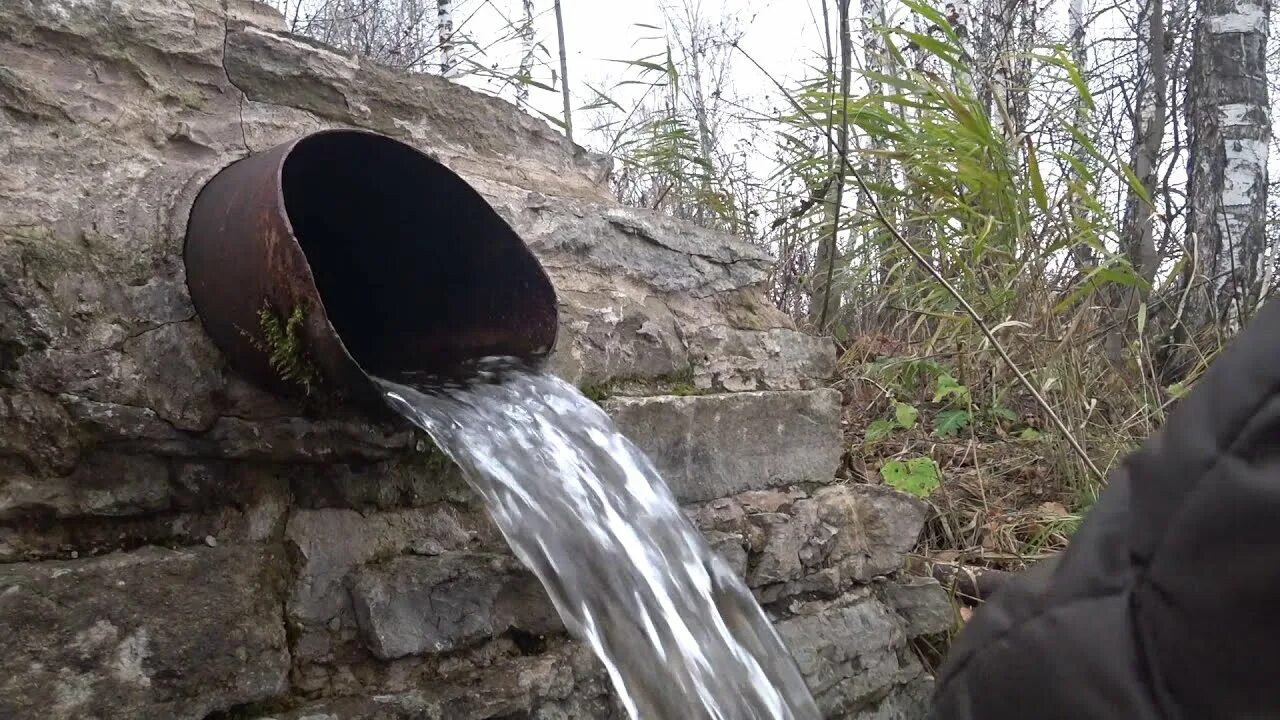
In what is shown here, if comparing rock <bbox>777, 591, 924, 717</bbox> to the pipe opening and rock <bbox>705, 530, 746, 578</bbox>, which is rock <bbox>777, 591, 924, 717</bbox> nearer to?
rock <bbox>705, 530, 746, 578</bbox>

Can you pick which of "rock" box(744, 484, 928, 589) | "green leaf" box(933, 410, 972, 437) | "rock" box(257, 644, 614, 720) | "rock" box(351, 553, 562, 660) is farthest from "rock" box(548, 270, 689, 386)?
"green leaf" box(933, 410, 972, 437)

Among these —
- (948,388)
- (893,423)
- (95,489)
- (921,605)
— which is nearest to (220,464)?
(95,489)

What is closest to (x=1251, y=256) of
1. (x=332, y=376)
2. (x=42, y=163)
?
(x=332, y=376)

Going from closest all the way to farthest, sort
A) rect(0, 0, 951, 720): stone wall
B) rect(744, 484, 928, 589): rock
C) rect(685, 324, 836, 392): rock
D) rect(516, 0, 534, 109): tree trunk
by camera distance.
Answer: rect(0, 0, 951, 720): stone wall → rect(744, 484, 928, 589): rock → rect(685, 324, 836, 392): rock → rect(516, 0, 534, 109): tree trunk

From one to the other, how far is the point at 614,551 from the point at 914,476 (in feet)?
5.15

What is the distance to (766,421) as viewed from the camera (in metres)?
2.42

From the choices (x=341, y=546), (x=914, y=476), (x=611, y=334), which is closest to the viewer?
(x=341, y=546)

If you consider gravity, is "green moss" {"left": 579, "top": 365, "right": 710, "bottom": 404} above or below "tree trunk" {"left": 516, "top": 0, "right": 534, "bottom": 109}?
below

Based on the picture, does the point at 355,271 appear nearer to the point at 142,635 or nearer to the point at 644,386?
the point at 644,386

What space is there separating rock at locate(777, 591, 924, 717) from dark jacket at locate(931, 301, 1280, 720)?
1486 millimetres

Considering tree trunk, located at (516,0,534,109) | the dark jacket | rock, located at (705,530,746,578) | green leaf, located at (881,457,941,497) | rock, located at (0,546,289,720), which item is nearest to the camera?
the dark jacket

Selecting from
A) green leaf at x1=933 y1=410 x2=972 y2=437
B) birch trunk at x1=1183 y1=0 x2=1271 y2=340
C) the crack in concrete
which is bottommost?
green leaf at x1=933 y1=410 x2=972 y2=437

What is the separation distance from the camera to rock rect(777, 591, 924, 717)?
2193 millimetres

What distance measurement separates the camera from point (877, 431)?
3438 millimetres
